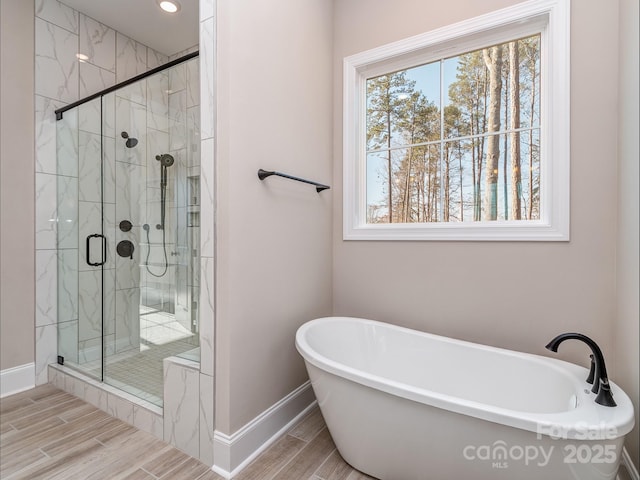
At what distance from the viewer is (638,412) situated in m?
1.18

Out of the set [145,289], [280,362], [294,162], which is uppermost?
[294,162]

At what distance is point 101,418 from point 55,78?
2.36 m

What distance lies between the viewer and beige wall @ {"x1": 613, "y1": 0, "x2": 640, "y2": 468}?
1219mm

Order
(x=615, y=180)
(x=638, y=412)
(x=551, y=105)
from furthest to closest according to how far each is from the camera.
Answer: (x=551, y=105) < (x=615, y=180) < (x=638, y=412)

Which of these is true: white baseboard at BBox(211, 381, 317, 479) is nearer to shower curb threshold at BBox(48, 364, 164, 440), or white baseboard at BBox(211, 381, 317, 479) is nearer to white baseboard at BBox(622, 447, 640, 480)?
shower curb threshold at BBox(48, 364, 164, 440)

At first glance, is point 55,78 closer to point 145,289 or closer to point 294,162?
point 145,289

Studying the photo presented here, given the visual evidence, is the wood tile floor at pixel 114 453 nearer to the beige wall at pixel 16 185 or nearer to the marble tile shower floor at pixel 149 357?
the marble tile shower floor at pixel 149 357

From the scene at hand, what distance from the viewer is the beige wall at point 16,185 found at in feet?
6.89

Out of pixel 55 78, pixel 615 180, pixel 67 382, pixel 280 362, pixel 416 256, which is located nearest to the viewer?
pixel 615 180

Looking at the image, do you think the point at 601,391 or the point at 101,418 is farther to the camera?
the point at 101,418

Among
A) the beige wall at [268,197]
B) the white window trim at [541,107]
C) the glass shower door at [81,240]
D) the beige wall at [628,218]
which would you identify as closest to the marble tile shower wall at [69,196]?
the glass shower door at [81,240]

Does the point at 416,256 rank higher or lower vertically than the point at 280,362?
higher

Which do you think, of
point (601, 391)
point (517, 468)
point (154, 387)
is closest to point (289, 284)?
point (154, 387)

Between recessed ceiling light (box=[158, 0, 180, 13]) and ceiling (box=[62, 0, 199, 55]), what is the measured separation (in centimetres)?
3
